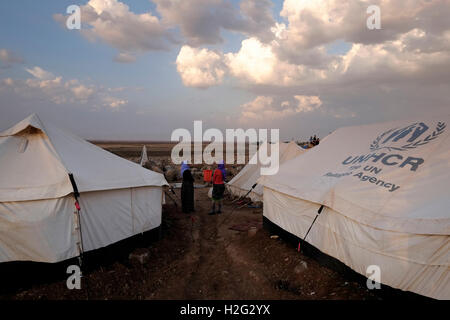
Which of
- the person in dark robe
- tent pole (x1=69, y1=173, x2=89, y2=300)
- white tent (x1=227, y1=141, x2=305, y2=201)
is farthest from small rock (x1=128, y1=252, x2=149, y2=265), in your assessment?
white tent (x1=227, y1=141, x2=305, y2=201)

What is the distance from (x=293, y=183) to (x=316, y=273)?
2.36 meters

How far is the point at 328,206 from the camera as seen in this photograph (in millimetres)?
5363

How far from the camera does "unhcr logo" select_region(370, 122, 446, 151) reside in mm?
5234

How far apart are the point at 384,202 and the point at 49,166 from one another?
6795 millimetres

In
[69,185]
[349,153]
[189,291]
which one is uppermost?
[349,153]

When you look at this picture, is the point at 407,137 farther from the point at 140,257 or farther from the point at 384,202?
the point at 140,257

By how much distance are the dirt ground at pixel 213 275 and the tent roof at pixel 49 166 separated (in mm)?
1840

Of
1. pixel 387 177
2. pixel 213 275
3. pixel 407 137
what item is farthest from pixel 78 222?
pixel 407 137

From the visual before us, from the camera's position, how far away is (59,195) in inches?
194
